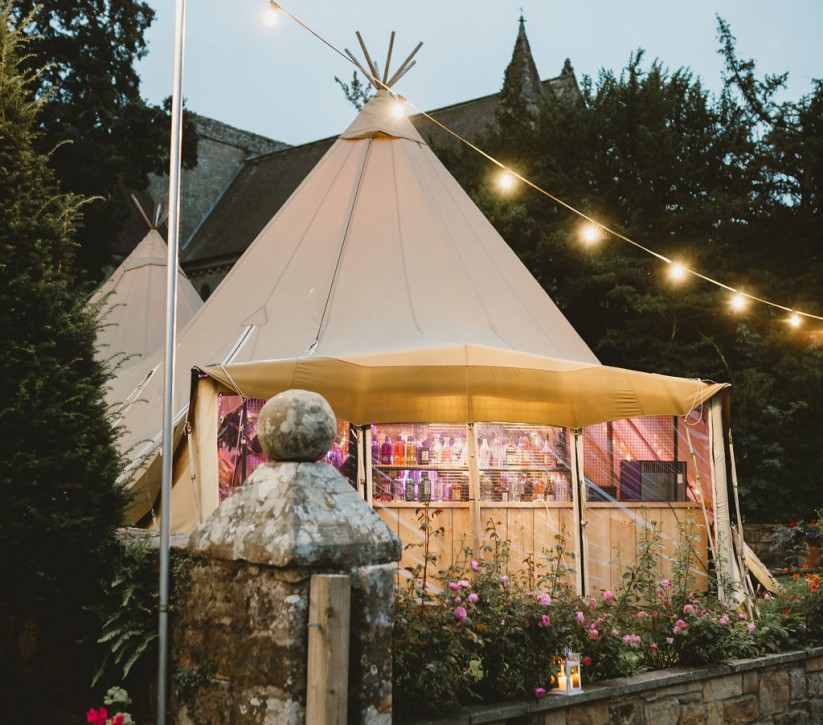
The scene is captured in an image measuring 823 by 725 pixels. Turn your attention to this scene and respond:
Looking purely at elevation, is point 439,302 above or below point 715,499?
above

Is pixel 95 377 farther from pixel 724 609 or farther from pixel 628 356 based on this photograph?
pixel 628 356

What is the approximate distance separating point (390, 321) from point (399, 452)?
1.11 meters

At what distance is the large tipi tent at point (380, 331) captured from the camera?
6.39 m

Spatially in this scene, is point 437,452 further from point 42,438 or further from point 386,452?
point 42,438

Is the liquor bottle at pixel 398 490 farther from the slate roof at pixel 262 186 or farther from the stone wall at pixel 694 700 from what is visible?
the slate roof at pixel 262 186

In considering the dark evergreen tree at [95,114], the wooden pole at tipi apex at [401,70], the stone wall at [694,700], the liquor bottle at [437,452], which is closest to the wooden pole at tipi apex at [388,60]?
the wooden pole at tipi apex at [401,70]

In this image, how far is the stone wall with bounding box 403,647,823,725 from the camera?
3.93 metres

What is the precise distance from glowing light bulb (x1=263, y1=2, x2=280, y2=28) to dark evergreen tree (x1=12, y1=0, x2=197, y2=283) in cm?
1019

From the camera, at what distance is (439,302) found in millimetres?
7762

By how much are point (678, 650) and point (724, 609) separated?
0.55 meters

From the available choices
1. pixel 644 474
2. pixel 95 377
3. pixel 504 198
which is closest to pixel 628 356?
pixel 504 198

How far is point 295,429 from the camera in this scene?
2850mm

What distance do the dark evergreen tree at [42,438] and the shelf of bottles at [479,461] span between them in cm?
376

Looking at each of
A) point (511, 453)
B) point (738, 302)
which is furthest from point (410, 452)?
point (738, 302)
